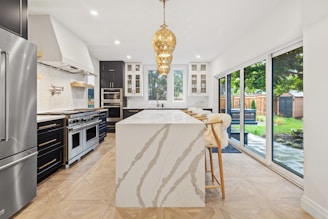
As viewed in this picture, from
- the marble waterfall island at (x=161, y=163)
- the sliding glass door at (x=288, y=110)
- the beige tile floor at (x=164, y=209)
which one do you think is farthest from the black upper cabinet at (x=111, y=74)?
the marble waterfall island at (x=161, y=163)

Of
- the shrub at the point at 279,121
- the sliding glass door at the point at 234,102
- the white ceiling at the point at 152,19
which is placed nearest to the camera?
the white ceiling at the point at 152,19

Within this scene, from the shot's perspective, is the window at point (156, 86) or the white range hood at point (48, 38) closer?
the white range hood at point (48, 38)

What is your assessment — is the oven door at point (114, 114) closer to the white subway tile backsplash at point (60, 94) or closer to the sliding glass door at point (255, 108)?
the white subway tile backsplash at point (60, 94)

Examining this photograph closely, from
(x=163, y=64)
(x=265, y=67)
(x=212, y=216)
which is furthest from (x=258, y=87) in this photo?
(x=212, y=216)

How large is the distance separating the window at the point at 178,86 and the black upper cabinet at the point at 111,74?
204cm

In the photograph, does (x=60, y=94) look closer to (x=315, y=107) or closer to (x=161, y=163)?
(x=161, y=163)

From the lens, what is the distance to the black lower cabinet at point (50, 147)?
3.14 meters

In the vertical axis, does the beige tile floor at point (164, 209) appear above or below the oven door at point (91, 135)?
below

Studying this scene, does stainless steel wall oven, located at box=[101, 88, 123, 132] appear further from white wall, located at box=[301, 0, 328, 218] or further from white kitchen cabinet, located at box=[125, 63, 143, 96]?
white wall, located at box=[301, 0, 328, 218]

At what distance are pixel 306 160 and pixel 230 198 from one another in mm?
923

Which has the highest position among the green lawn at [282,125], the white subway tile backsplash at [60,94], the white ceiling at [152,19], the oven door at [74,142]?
the white ceiling at [152,19]

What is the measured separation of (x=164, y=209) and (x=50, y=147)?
207 cm

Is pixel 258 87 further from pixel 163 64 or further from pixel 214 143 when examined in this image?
pixel 214 143

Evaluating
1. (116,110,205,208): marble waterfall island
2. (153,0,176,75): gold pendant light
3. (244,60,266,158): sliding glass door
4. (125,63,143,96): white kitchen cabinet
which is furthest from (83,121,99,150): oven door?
(244,60,266,158): sliding glass door
